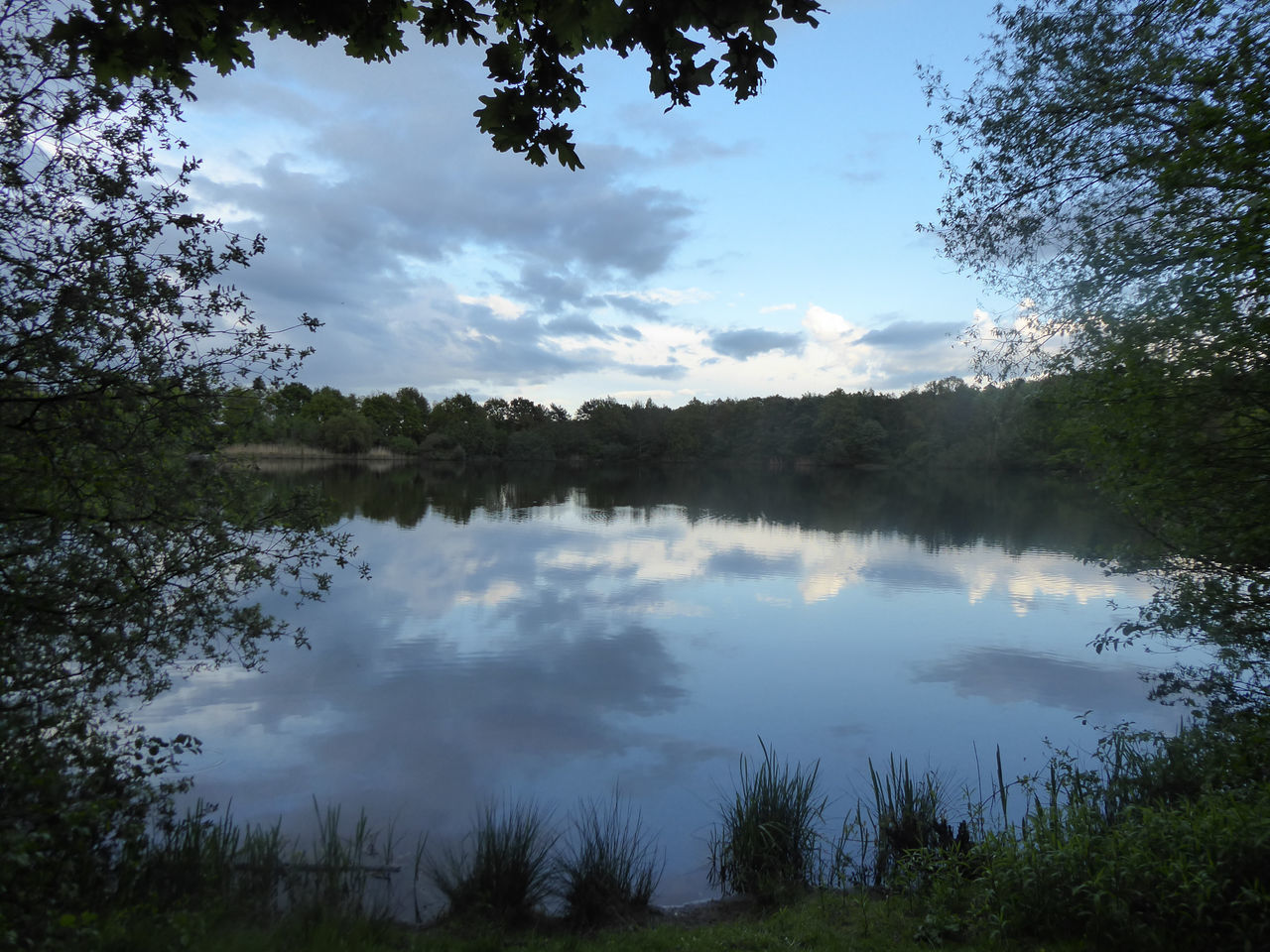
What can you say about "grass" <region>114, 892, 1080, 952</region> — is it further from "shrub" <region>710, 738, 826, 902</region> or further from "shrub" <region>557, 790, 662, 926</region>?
"shrub" <region>710, 738, 826, 902</region>

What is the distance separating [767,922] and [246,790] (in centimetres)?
564

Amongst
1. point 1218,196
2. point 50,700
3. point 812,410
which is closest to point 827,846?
point 50,700

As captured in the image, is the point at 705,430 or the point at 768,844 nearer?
the point at 768,844

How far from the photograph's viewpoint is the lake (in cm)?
812

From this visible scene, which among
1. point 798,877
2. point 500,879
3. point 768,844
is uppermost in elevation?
point 500,879

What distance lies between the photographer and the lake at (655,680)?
26.6ft

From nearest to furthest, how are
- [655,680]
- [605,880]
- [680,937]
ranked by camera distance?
1. [680,937]
2. [605,880]
3. [655,680]

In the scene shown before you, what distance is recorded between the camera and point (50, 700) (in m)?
5.32

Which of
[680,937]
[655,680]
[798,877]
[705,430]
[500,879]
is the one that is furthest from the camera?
[705,430]

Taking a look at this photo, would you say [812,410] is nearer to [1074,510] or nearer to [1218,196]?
[1074,510]

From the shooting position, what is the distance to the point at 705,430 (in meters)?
107

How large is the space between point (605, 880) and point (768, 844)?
61.3 inches

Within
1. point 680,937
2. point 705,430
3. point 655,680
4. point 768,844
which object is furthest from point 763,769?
point 705,430

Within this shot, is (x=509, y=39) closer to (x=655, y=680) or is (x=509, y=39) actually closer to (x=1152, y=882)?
(x=1152, y=882)
